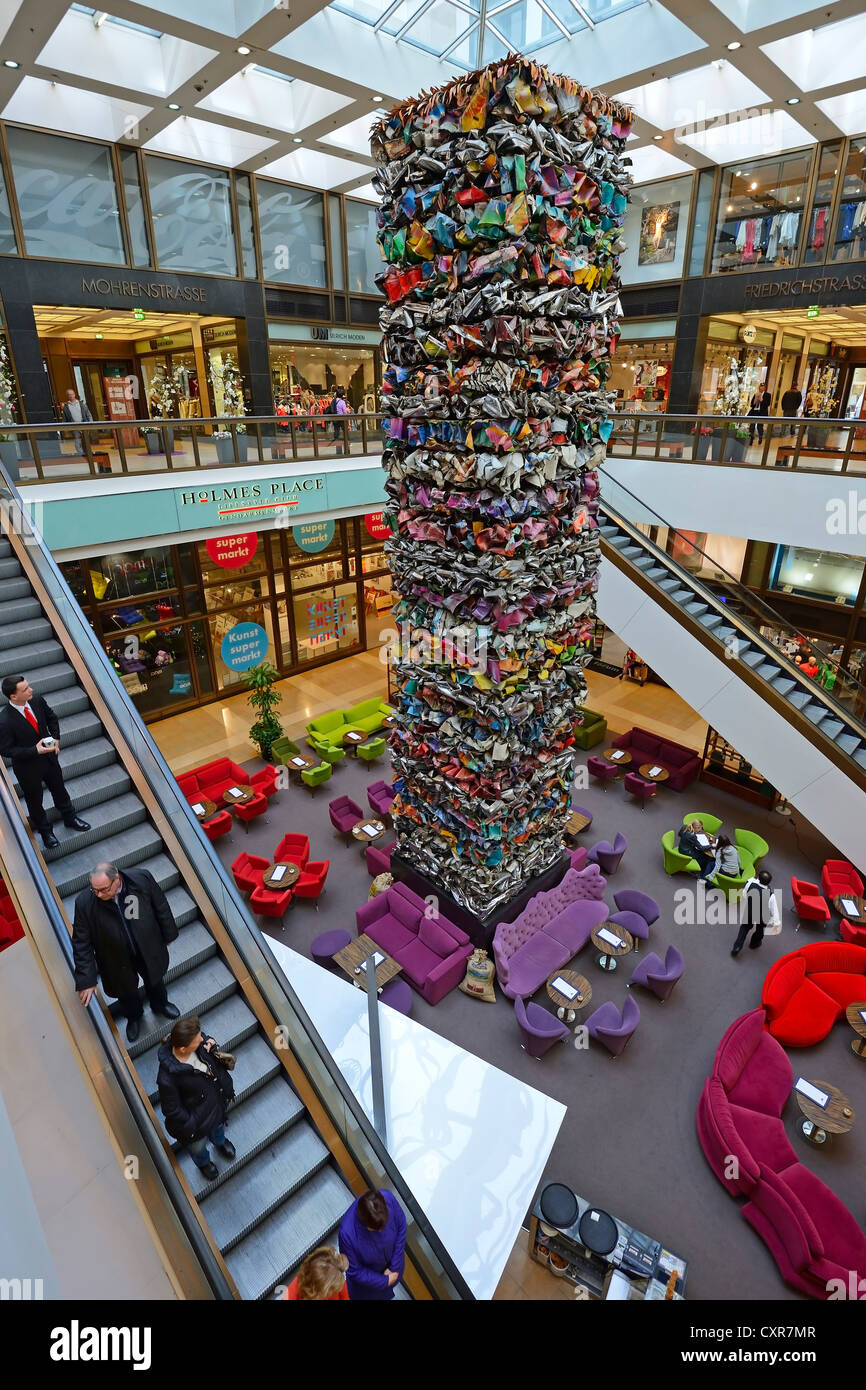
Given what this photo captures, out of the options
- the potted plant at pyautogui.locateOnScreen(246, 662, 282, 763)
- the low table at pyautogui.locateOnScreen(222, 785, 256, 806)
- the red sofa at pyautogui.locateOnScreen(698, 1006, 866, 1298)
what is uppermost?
the potted plant at pyautogui.locateOnScreen(246, 662, 282, 763)

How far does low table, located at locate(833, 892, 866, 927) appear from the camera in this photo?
8.14m

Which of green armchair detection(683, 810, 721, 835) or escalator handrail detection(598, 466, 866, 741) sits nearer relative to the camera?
escalator handrail detection(598, 466, 866, 741)

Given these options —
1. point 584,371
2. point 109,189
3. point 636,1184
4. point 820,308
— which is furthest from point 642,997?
point 109,189

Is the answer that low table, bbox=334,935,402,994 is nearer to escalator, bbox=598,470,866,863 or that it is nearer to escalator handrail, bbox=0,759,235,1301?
escalator handrail, bbox=0,759,235,1301

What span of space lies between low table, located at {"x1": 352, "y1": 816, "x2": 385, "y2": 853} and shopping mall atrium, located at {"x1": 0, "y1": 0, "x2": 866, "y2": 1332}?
163 mm

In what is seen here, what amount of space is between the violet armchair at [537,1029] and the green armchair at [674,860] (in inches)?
126

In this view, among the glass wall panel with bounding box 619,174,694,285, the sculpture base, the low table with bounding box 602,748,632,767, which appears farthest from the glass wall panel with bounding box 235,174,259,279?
the sculpture base

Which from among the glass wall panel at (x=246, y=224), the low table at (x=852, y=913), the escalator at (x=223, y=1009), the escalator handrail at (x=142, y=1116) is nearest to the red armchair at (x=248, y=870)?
the escalator at (x=223, y=1009)

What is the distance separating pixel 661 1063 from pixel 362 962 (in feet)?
10.5

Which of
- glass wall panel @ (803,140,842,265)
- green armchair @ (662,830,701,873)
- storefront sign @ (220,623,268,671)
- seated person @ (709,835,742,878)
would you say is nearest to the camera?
seated person @ (709,835,742,878)

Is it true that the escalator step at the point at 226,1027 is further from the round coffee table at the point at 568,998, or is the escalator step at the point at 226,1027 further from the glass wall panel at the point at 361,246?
the glass wall panel at the point at 361,246
